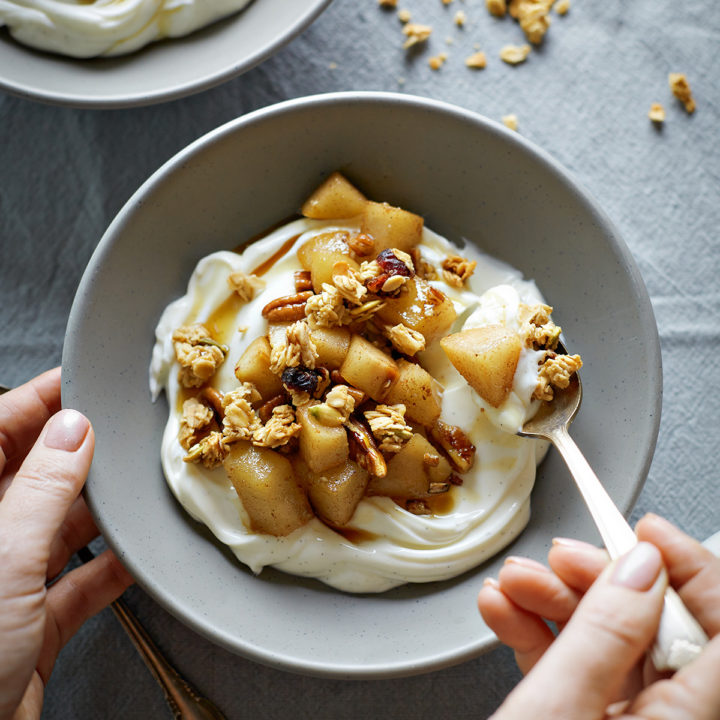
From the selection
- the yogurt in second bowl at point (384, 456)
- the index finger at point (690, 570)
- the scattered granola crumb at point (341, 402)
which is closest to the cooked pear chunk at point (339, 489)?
the yogurt in second bowl at point (384, 456)

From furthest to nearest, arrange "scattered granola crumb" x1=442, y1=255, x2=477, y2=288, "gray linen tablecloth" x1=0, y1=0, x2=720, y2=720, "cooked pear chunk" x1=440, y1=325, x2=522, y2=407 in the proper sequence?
1. "gray linen tablecloth" x1=0, y1=0, x2=720, y2=720
2. "scattered granola crumb" x1=442, y1=255, x2=477, y2=288
3. "cooked pear chunk" x1=440, y1=325, x2=522, y2=407

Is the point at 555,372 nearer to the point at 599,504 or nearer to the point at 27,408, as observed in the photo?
the point at 599,504

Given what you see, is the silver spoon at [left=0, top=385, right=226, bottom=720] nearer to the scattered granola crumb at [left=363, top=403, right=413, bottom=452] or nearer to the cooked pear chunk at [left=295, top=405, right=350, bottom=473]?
the cooked pear chunk at [left=295, top=405, right=350, bottom=473]

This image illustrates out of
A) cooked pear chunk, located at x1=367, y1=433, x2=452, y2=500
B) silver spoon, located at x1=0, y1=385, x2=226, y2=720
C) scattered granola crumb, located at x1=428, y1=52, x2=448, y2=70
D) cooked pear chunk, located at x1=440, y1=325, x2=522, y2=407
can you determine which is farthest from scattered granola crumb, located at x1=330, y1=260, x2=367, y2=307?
silver spoon, located at x1=0, y1=385, x2=226, y2=720

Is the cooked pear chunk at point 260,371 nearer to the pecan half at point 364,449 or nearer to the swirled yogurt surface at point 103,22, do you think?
the pecan half at point 364,449

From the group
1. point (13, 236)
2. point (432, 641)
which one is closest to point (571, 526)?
point (432, 641)

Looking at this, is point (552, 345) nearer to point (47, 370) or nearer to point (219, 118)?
point (219, 118)
